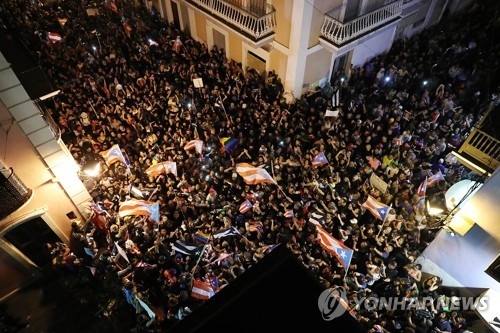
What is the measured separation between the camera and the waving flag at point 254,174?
1259cm

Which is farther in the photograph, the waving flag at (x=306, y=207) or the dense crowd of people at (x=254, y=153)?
the waving flag at (x=306, y=207)

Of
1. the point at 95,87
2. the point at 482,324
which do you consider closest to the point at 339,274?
the point at 482,324

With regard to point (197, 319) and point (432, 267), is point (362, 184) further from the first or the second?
point (197, 319)

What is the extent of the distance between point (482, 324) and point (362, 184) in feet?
20.6

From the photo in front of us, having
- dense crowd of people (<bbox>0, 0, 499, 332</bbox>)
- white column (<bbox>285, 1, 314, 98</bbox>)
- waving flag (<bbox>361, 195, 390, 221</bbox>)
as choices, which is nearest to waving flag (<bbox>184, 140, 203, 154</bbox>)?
dense crowd of people (<bbox>0, 0, 499, 332</bbox>)

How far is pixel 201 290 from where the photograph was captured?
33.2ft

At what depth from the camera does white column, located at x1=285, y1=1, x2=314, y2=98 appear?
49.2 feet

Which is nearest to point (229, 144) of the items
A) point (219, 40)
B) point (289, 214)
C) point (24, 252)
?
point (289, 214)

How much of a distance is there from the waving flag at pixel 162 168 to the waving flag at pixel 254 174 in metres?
2.67

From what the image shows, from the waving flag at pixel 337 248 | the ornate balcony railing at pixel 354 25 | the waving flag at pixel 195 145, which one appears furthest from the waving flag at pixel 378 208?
the ornate balcony railing at pixel 354 25

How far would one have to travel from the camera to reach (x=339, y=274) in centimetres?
1162

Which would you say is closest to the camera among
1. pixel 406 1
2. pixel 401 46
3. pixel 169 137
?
pixel 169 137

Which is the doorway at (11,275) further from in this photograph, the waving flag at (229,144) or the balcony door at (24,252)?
the waving flag at (229,144)

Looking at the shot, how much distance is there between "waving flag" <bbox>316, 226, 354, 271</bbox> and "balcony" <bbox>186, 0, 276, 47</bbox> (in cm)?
1023
